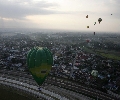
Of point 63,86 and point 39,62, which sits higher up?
point 39,62

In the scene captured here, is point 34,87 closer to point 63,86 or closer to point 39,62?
point 63,86

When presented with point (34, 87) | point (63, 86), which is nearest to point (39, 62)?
point (34, 87)

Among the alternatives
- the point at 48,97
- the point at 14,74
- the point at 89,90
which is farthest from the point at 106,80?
the point at 14,74

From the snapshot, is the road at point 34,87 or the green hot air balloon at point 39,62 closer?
the green hot air balloon at point 39,62

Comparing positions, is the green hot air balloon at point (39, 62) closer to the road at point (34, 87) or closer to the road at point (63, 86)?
the road at point (34, 87)

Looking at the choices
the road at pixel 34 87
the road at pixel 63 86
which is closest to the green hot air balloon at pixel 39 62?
the road at pixel 34 87

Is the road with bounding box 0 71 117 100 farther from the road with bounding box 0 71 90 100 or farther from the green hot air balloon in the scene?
the green hot air balloon

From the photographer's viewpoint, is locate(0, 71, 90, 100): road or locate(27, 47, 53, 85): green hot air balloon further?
locate(0, 71, 90, 100): road

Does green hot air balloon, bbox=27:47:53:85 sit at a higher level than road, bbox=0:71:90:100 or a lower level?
higher

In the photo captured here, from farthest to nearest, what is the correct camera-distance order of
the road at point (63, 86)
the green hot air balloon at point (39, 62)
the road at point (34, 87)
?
the road at point (63, 86), the road at point (34, 87), the green hot air balloon at point (39, 62)

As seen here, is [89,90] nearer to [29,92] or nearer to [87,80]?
[87,80]

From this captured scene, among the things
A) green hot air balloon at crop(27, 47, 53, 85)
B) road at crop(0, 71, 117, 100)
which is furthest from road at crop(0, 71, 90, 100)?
green hot air balloon at crop(27, 47, 53, 85)
